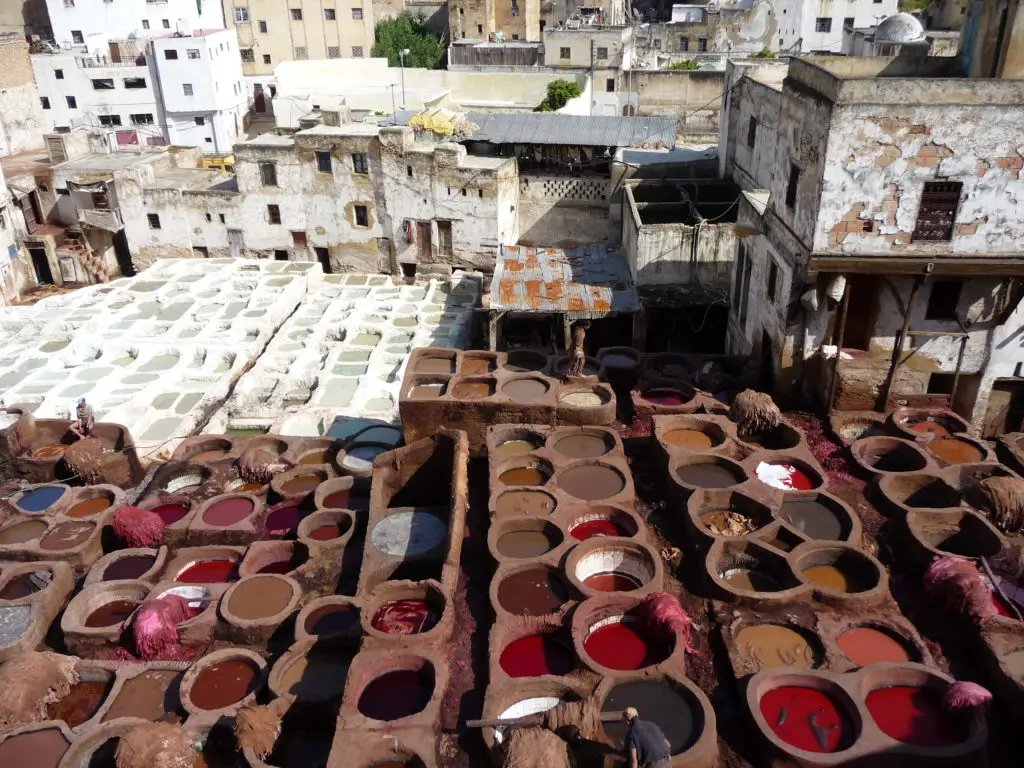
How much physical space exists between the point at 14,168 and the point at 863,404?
48932mm

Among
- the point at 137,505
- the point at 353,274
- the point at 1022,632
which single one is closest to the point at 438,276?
the point at 353,274

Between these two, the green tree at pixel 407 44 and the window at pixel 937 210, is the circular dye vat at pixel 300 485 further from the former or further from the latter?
the green tree at pixel 407 44

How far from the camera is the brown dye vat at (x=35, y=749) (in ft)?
40.0

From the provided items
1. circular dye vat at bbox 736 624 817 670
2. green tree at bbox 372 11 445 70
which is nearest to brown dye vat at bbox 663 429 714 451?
circular dye vat at bbox 736 624 817 670

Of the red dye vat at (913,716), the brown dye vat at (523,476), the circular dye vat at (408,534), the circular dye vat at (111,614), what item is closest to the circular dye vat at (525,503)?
the brown dye vat at (523,476)

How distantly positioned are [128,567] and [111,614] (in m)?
1.40

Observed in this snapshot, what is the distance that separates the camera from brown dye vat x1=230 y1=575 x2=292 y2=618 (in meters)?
15.0

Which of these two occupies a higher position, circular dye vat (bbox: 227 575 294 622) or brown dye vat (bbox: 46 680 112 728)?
circular dye vat (bbox: 227 575 294 622)

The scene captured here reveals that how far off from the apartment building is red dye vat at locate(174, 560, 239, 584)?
5738 centimetres

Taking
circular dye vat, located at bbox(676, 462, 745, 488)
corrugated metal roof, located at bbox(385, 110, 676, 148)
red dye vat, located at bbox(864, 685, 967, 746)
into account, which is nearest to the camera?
red dye vat, located at bbox(864, 685, 967, 746)

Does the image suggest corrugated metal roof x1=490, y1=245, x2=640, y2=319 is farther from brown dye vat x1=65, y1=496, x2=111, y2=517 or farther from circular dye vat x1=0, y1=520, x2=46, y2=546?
circular dye vat x1=0, y1=520, x2=46, y2=546

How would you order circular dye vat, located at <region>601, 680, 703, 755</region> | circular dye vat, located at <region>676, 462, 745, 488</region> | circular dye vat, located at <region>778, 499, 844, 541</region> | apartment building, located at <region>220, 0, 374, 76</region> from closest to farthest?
circular dye vat, located at <region>601, 680, 703, 755</region>
circular dye vat, located at <region>778, 499, 844, 541</region>
circular dye vat, located at <region>676, 462, 745, 488</region>
apartment building, located at <region>220, 0, 374, 76</region>

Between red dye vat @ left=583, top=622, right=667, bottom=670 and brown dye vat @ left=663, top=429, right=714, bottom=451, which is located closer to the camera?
red dye vat @ left=583, top=622, right=667, bottom=670

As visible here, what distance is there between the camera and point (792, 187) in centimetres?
1811
